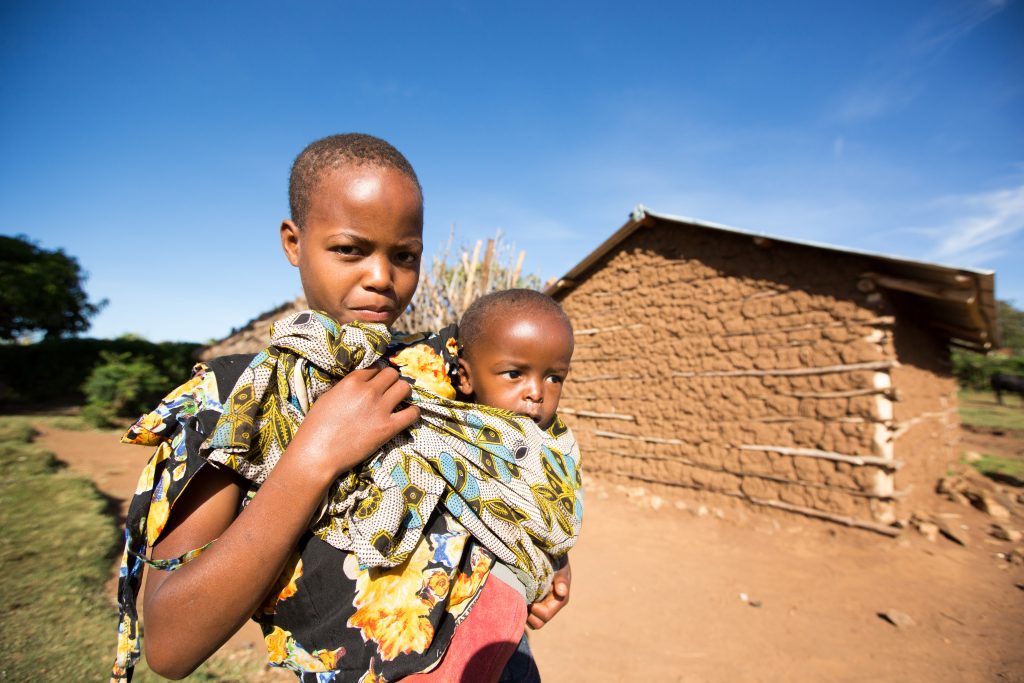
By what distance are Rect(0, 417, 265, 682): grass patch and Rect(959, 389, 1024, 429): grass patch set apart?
21633 mm

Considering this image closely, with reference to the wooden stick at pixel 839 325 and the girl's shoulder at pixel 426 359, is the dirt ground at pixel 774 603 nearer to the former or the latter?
the wooden stick at pixel 839 325

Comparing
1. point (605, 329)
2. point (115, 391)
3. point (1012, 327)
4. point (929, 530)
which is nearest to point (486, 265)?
point (605, 329)

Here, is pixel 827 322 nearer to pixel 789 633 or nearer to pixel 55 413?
pixel 789 633

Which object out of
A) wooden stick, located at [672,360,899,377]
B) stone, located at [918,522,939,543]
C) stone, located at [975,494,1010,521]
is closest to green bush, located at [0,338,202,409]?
wooden stick, located at [672,360,899,377]

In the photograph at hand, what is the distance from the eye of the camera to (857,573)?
5.02 m

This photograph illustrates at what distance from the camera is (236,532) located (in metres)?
0.77

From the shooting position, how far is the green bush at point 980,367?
25.0 meters

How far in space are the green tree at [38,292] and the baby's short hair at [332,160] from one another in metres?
26.5

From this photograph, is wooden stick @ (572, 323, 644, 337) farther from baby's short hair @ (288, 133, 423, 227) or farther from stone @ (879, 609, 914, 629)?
baby's short hair @ (288, 133, 423, 227)

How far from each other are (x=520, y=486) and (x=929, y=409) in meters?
8.94

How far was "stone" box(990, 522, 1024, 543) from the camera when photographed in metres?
5.84

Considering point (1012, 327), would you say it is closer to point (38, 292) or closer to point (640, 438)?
point (640, 438)

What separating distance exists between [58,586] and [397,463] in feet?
14.3

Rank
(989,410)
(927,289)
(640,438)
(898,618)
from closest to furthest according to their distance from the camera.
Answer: (898,618)
(927,289)
(640,438)
(989,410)
